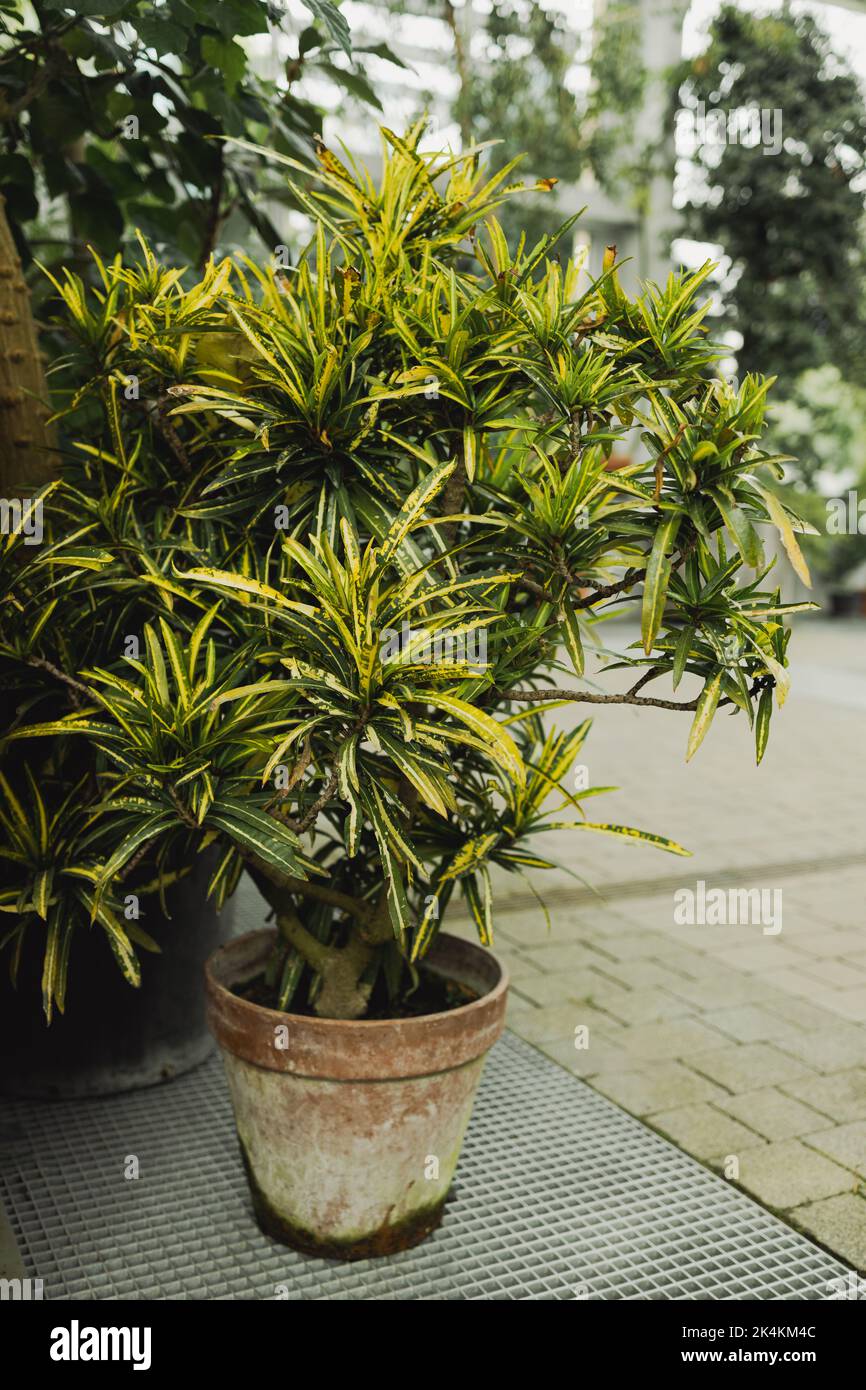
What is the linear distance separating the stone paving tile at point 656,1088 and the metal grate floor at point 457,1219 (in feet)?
0.21

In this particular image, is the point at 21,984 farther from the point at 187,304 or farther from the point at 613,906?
the point at 613,906

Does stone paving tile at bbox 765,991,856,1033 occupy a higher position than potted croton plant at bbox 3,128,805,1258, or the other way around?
potted croton plant at bbox 3,128,805,1258

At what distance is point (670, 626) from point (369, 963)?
872 millimetres

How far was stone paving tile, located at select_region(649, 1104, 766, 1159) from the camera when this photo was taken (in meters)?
2.60

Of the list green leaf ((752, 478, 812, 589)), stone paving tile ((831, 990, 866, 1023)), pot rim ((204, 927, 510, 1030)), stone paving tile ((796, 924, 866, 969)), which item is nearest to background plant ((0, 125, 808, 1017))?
green leaf ((752, 478, 812, 589))

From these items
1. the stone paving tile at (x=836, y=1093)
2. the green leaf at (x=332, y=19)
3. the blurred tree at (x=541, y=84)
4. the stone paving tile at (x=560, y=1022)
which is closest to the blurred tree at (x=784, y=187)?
the blurred tree at (x=541, y=84)

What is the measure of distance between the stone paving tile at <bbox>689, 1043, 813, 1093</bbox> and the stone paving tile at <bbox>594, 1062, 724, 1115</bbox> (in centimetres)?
5

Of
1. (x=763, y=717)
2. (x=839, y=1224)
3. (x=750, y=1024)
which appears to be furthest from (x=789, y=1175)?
(x=763, y=717)

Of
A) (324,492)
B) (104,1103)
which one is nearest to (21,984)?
(104,1103)

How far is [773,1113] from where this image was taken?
9.01 ft

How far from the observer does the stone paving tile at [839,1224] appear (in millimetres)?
2225

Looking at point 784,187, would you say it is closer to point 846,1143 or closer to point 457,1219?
point 846,1143

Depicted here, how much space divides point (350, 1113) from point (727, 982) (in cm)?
177

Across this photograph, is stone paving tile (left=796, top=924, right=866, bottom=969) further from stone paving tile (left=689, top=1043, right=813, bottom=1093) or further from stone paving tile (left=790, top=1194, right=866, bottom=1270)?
stone paving tile (left=790, top=1194, right=866, bottom=1270)
